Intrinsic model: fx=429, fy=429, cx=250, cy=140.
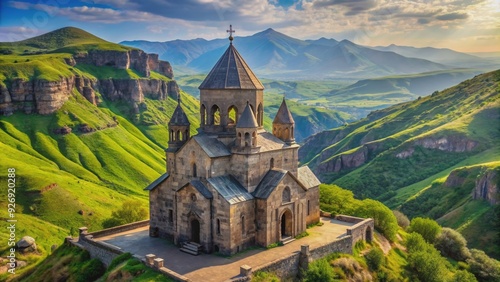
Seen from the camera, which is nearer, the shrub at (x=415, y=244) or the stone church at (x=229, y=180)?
the stone church at (x=229, y=180)

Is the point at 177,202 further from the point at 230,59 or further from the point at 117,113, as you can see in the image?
the point at 117,113

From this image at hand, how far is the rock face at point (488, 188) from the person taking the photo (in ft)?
267

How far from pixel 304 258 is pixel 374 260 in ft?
28.6

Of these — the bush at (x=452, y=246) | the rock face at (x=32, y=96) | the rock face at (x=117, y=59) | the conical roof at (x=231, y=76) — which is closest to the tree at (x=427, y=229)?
the bush at (x=452, y=246)

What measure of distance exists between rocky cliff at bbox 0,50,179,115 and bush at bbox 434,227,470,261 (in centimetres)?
12020

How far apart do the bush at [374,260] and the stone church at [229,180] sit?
6529 millimetres

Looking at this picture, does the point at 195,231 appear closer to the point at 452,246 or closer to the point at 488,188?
the point at 452,246

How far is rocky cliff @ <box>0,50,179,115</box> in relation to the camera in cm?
12756

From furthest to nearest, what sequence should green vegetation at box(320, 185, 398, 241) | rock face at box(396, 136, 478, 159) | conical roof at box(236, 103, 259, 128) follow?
rock face at box(396, 136, 478, 159)
green vegetation at box(320, 185, 398, 241)
conical roof at box(236, 103, 259, 128)

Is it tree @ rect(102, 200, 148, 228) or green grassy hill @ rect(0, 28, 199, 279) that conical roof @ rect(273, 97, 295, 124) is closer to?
Answer: tree @ rect(102, 200, 148, 228)

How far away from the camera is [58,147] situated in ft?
405

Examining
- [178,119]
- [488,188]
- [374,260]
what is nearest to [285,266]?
[374,260]

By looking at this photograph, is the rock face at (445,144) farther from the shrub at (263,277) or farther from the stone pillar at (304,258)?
the shrub at (263,277)

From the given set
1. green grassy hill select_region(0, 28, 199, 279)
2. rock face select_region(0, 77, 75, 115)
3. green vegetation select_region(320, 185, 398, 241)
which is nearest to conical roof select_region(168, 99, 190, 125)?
green vegetation select_region(320, 185, 398, 241)
